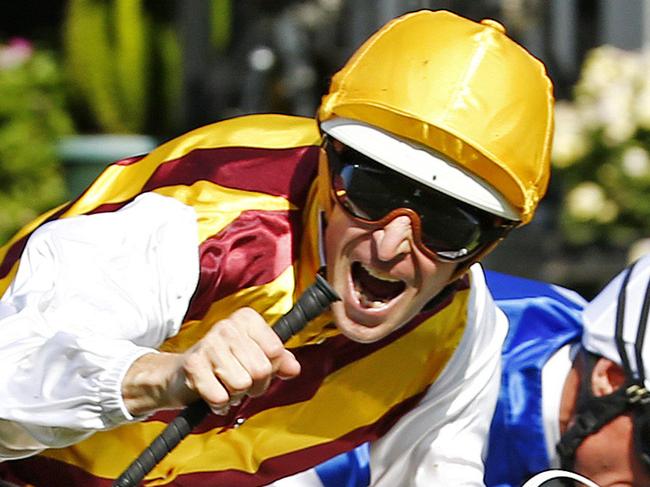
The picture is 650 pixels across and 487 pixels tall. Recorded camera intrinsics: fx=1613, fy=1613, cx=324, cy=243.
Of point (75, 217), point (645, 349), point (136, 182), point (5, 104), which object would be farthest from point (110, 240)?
point (5, 104)

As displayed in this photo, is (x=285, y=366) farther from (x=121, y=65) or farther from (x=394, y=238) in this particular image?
(x=121, y=65)

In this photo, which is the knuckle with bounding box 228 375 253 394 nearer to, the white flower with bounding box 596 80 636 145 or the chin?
the chin

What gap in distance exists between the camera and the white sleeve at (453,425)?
10.3 feet

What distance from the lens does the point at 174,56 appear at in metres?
7.33

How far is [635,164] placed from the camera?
5332mm

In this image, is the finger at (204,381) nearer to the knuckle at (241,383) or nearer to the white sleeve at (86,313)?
the knuckle at (241,383)

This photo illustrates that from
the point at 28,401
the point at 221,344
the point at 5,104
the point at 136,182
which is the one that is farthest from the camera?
the point at 5,104

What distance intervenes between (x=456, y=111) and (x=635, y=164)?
277 centimetres

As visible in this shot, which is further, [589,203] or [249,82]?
[249,82]

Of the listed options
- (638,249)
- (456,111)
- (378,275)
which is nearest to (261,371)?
(378,275)

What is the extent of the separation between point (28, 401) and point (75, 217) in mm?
432

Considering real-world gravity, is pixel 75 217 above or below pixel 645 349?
above

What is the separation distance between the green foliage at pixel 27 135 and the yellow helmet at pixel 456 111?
376 cm

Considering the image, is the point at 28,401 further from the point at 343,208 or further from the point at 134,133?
the point at 134,133
